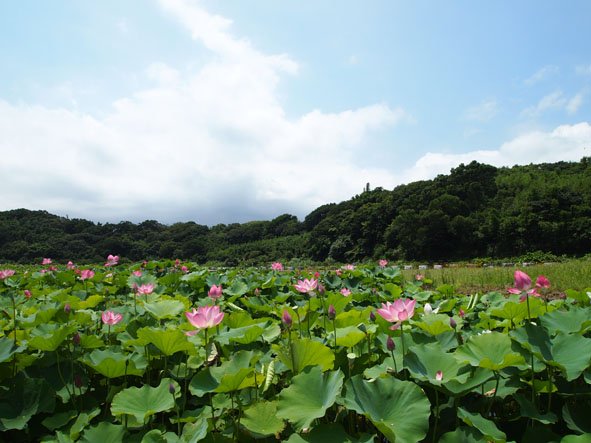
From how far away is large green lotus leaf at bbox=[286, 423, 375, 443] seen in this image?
108 cm

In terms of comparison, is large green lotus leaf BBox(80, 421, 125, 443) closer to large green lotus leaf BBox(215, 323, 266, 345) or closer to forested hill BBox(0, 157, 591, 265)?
large green lotus leaf BBox(215, 323, 266, 345)

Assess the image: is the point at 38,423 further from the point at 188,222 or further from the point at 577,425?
the point at 188,222

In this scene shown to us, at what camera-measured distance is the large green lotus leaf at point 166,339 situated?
1.47 m

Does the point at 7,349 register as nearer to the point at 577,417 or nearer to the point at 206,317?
the point at 206,317

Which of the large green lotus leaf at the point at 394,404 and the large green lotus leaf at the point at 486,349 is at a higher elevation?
the large green lotus leaf at the point at 486,349

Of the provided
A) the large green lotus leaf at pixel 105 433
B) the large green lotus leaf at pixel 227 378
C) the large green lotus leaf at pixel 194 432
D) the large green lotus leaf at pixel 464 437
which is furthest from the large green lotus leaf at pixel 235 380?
the large green lotus leaf at pixel 464 437

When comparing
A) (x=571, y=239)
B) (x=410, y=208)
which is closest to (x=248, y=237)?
(x=410, y=208)

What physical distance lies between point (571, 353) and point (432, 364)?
49cm

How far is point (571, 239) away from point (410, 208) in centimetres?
1603

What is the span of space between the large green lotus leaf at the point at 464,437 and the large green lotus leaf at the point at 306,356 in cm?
44

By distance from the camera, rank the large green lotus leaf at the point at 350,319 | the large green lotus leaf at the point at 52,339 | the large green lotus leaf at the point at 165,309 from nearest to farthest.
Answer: the large green lotus leaf at the point at 52,339, the large green lotus leaf at the point at 350,319, the large green lotus leaf at the point at 165,309

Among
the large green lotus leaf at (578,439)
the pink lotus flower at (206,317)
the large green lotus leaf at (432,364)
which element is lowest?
the large green lotus leaf at (578,439)

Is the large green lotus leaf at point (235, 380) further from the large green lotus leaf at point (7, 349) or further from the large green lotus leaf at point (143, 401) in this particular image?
the large green lotus leaf at point (7, 349)

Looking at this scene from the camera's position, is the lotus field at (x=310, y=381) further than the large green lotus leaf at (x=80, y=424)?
No
